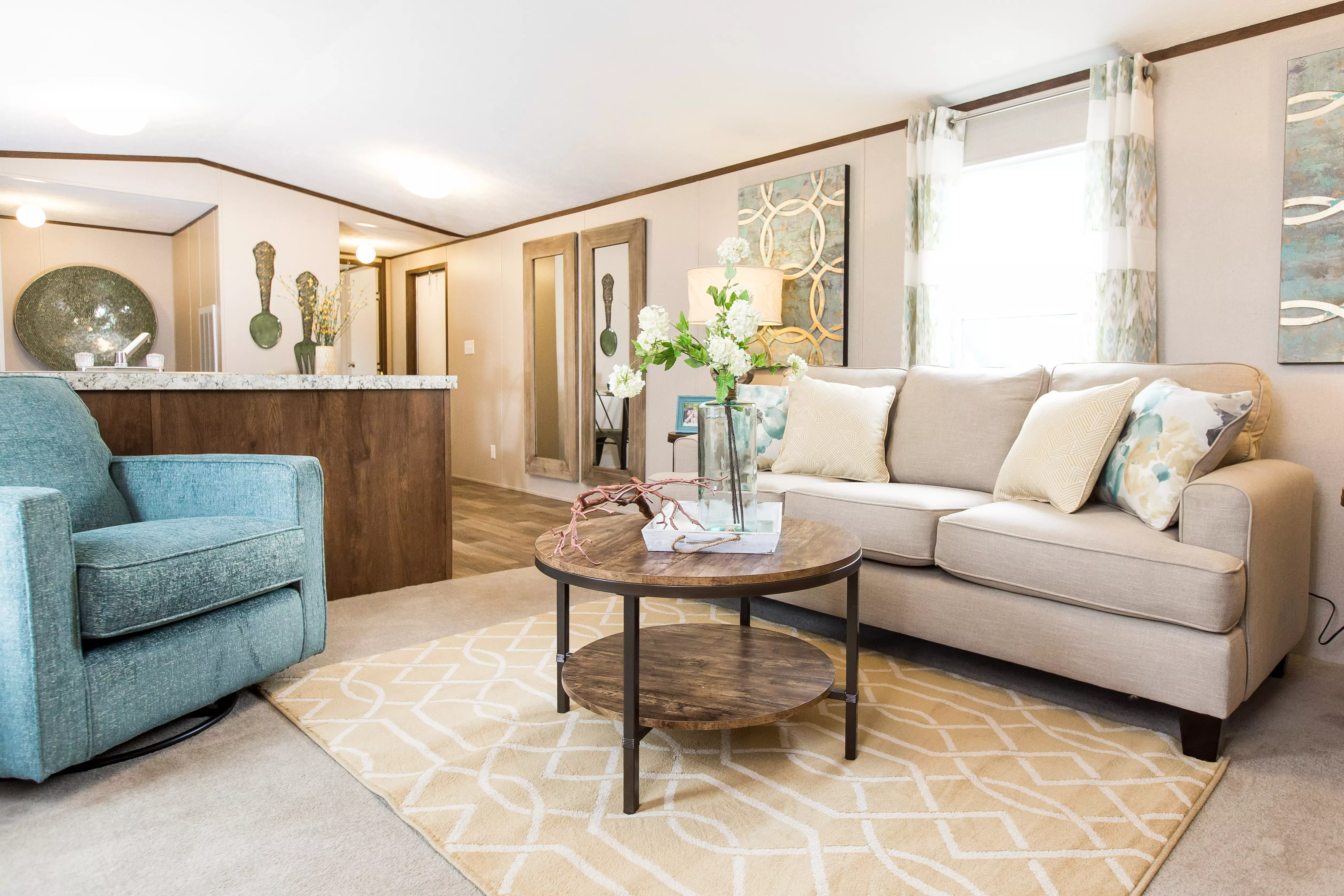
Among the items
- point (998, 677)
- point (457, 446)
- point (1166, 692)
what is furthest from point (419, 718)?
point (457, 446)

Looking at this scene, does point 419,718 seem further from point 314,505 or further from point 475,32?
point 475,32

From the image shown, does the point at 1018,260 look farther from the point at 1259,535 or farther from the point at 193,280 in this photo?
the point at 193,280

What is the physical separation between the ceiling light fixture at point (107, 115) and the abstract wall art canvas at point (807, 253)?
3244 millimetres

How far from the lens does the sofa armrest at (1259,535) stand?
71.9 inches

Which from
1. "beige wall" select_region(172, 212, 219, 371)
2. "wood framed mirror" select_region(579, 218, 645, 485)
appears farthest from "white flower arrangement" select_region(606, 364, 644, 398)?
"beige wall" select_region(172, 212, 219, 371)

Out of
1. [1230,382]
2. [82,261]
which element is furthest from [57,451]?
[82,261]

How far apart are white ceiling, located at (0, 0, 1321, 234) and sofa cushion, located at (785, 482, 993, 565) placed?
1.73m

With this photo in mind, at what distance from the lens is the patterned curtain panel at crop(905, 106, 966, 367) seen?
3463 mm

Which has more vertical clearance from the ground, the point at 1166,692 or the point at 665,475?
the point at 665,475

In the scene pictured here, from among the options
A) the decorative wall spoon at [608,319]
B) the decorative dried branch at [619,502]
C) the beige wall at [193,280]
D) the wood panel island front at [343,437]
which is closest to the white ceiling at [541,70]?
the decorative wall spoon at [608,319]

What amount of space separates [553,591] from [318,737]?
1403 mm

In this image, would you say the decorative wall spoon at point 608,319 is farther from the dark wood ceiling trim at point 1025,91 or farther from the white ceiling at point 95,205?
the white ceiling at point 95,205

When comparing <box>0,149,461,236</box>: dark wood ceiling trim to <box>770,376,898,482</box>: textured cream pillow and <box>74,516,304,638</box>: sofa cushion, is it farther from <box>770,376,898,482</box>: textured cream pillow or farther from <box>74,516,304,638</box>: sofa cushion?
<box>770,376,898,482</box>: textured cream pillow

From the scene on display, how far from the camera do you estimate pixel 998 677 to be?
2.29 metres
